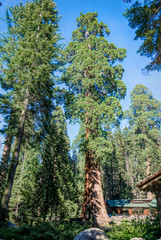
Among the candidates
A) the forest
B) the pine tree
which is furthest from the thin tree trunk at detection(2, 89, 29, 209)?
the pine tree

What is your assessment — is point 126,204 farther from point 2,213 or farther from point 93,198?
point 2,213

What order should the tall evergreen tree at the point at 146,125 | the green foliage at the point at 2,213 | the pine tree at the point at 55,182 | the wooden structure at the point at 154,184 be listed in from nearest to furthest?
the wooden structure at the point at 154,184, the green foliage at the point at 2,213, the pine tree at the point at 55,182, the tall evergreen tree at the point at 146,125

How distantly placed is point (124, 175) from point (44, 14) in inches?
1458

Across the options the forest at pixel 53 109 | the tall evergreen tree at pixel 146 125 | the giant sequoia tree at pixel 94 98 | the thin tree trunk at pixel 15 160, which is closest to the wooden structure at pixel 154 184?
the forest at pixel 53 109

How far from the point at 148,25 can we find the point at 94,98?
8337mm

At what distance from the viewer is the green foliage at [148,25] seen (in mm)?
5773

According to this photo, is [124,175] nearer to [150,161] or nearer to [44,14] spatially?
[150,161]

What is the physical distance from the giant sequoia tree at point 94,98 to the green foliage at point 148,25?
6.18m

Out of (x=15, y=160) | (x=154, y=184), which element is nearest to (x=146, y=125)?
(x=154, y=184)

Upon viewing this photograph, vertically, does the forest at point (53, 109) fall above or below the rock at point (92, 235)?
above

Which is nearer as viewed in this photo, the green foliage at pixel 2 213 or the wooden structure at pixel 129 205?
the green foliage at pixel 2 213

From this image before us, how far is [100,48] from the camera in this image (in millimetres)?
14961

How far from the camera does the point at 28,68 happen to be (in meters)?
10.8

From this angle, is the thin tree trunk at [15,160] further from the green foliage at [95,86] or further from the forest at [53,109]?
the green foliage at [95,86]
